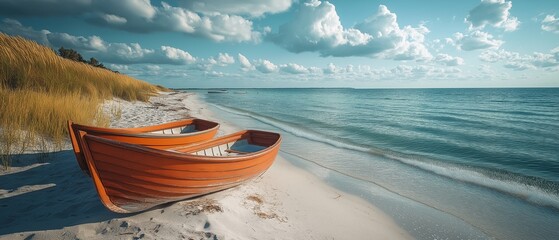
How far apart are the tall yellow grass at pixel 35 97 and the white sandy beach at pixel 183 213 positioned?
2.41 ft

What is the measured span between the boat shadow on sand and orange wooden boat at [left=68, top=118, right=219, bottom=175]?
617 mm

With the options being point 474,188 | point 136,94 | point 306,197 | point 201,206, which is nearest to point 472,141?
point 474,188

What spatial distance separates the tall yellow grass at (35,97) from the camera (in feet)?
19.5

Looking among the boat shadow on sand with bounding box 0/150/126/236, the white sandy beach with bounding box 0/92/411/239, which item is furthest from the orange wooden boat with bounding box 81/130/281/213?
the boat shadow on sand with bounding box 0/150/126/236

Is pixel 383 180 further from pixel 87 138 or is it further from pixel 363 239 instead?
pixel 87 138

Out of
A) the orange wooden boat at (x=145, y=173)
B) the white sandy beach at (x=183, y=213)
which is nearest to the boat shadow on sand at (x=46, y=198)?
the white sandy beach at (x=183, y=213)

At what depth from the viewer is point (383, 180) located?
23.6 ft

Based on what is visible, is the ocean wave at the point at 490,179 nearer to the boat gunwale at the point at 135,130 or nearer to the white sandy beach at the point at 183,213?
the white sandy beach at the point at 183,213

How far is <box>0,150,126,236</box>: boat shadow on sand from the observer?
3.52 metres

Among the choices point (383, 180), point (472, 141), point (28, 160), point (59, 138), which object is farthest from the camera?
point (472, 141)

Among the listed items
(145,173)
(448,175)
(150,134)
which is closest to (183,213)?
(145,173)

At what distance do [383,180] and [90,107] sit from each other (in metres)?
9.95

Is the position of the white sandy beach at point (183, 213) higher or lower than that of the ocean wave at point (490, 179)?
higher

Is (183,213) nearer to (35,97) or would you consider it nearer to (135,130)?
(135,130)
